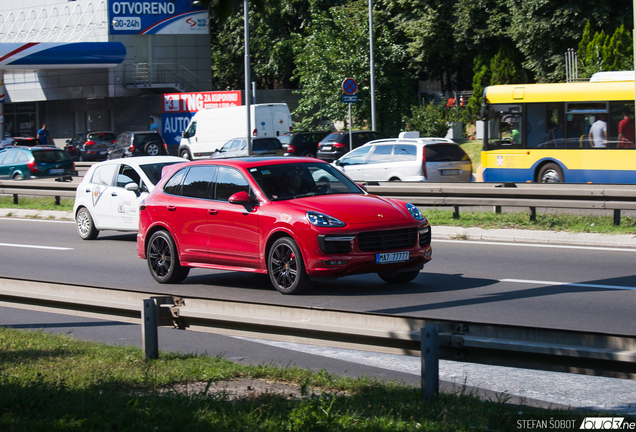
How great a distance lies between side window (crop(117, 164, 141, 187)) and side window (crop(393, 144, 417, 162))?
8.57m

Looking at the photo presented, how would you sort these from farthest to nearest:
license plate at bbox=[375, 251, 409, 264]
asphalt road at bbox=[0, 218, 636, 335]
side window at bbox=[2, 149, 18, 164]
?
side window at bbox=[2, 149, 18, 164], license plate at bbox=[375, 251, 409, 264], asphalt road at bbox=[0, 218, 636, 335]

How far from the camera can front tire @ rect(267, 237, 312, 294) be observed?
30.9 ft

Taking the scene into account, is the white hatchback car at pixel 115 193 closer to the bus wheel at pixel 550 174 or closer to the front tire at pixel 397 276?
the front tire at pixel 397 276

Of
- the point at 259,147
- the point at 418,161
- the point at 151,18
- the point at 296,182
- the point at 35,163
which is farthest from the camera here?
the point at 151,18

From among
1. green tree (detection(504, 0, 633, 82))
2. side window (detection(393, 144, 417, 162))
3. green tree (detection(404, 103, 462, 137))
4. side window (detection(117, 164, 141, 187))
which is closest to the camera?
side window (detection(117, 164, 141, 187))

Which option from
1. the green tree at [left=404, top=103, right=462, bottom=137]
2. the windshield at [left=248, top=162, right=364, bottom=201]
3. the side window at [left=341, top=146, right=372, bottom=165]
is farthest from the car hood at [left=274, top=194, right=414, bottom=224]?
the green tree at [left=404, top=103, right=462, bottom=137]

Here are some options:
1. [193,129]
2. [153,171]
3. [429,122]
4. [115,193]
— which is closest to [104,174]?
[115,193]

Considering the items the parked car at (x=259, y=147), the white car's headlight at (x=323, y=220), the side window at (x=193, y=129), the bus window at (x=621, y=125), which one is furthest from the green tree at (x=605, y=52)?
the white car's headlight at (x=323, y=220)

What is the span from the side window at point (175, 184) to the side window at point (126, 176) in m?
4.14

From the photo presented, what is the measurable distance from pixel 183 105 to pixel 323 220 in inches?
1740

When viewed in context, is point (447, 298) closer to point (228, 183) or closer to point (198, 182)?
point (228, 183)

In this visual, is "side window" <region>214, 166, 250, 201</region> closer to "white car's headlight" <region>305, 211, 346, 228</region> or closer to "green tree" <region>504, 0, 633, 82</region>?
"white car's headlight" <region>305, 211, 346, 228</region>

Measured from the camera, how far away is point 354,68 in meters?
41.0

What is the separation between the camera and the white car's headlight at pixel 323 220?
Result: 9266 mm
